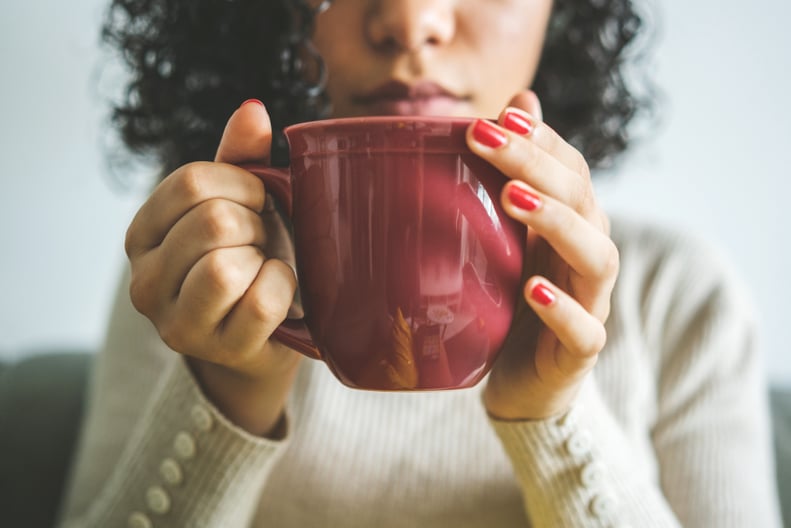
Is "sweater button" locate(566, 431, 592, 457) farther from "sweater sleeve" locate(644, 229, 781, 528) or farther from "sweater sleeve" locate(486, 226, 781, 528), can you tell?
"sweater sleeve" locate(644, 229, 781, 528)

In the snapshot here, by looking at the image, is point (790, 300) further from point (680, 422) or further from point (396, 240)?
point (396, 240)

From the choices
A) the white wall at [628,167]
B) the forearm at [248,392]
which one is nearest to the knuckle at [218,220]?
the forearm at [248,392]

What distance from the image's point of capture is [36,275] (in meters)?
1.47

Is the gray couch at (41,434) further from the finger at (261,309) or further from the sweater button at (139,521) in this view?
the finger at (261,309)

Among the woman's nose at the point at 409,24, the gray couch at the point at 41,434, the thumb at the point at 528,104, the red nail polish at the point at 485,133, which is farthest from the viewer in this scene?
the gray couch at the point at 41,434

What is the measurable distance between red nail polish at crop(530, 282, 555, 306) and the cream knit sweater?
0.20 m

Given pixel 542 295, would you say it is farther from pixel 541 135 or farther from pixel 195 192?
pixel 195 192

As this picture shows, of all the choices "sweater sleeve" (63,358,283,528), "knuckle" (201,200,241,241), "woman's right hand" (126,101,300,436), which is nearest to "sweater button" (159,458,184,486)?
"sweater sleeve" (63,358,283,528)

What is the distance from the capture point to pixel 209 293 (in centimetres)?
46

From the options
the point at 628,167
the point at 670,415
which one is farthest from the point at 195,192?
the point at 628,167

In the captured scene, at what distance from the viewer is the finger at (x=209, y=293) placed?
17.8 inches

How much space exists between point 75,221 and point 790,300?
1.57 metres

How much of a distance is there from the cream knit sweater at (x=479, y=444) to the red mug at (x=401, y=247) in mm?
203

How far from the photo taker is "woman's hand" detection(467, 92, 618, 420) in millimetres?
426
